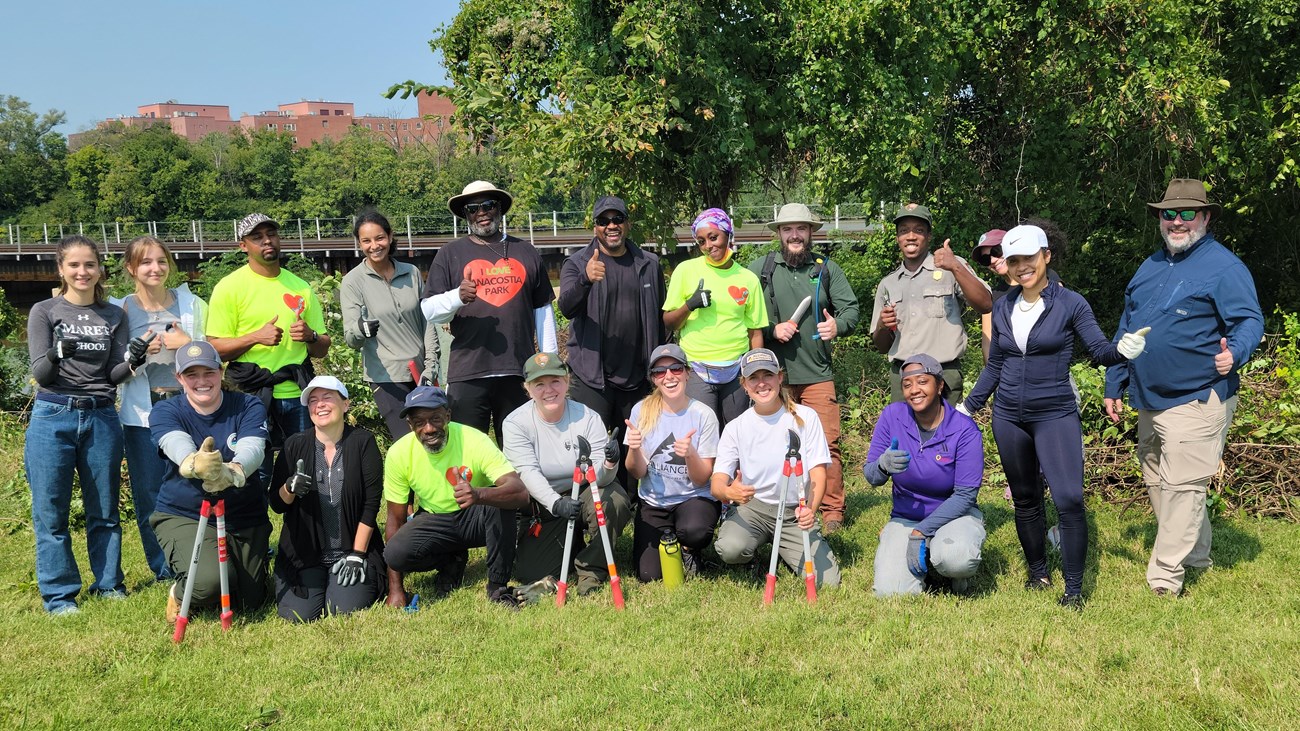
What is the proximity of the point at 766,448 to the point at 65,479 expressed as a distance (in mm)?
4141

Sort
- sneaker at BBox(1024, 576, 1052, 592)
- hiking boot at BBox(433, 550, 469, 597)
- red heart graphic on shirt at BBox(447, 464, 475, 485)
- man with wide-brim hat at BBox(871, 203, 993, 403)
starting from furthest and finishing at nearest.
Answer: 1. man with wide-brim hat at BBox(871, 203, 993, 403)
2. hiking boot at BBox(433, 550, 469, 597)
3. red heart graphic on shirt at BBox(447, 464, 475, 485)
4. sneaker at BBox(1024, 576, 1052, 592)

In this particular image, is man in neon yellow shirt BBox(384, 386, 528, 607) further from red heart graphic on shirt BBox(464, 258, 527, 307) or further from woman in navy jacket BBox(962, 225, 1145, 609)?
woman in navy jacket BBox(962, 225, 1145, 609)

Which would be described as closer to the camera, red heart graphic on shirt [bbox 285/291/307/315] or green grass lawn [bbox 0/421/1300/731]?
green grass lawn [bbox 0/421/1300/731]

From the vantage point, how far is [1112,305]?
42.9 feet

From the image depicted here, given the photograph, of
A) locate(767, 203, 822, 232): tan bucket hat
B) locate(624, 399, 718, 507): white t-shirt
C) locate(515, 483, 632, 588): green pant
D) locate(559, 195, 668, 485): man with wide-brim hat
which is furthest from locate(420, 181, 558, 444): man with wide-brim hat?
locate(767, 203, 822, 232): tan bucket hat

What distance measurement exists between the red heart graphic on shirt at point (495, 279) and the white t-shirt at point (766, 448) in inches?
66.9

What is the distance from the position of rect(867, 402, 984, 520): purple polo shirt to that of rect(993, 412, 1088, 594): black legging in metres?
0.19

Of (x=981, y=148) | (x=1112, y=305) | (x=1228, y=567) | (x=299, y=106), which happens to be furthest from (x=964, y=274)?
(x=299, y=106)

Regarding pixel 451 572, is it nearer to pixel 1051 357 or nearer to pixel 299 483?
pixel 299 483

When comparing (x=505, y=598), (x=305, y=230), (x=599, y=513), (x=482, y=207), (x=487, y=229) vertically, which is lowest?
(x=505, y=598)

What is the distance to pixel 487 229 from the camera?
6.80 meters

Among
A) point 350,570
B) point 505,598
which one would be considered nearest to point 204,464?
point 350,570

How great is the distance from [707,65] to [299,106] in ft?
531

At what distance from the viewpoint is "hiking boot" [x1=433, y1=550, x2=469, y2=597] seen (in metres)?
6.41
